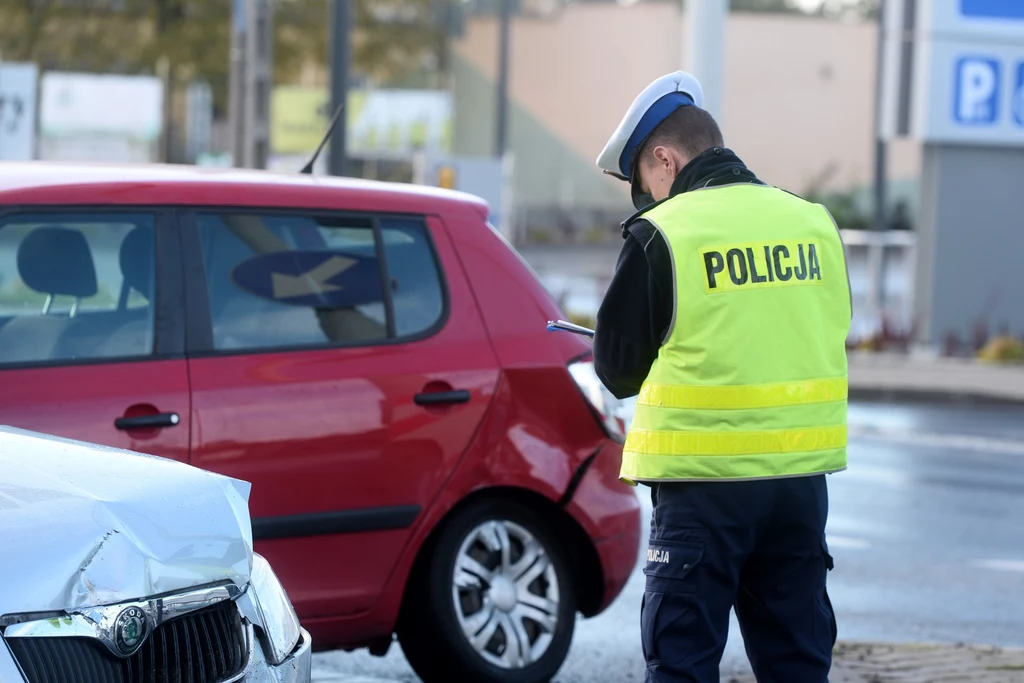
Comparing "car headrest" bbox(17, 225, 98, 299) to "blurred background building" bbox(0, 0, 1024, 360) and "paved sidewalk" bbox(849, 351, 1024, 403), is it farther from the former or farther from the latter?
"blurred background building" bbox(0, 0, 1024, 360)

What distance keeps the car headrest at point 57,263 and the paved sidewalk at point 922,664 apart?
8.20ft

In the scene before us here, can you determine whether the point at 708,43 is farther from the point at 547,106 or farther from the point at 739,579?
the point at 547,106

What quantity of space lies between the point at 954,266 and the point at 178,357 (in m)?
17.3

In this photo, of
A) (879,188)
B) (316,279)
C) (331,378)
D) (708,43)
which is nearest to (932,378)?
(879,188)

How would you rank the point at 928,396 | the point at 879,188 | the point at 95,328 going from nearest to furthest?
1. the point at 95,328
2. the point at 928,396
3. the point at 879,188

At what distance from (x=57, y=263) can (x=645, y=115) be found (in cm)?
194

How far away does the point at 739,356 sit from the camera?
3.49 m

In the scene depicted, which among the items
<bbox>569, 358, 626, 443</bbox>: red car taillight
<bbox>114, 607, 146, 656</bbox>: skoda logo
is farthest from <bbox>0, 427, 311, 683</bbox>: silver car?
<bbox>569, 358, 626, 443</bbox>: red car taillight

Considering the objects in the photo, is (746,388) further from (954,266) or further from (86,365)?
(954,266)

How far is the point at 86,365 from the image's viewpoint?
15.1 feet

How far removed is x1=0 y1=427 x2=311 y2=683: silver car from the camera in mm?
2875

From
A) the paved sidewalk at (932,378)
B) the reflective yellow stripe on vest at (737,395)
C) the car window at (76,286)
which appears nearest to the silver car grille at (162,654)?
the reflective yellow stripe on vest at (737,395)

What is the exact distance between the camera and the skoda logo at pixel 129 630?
2.97 m

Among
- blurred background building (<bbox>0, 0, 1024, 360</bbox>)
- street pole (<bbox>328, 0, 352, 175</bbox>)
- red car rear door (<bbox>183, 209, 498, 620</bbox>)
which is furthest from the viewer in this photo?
blurred background building (<bbox>0, 0, 1024, 360</bbox>)
